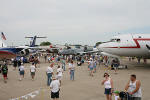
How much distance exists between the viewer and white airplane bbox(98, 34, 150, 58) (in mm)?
16141

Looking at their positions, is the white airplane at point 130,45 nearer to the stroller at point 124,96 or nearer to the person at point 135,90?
the person at point 135,90

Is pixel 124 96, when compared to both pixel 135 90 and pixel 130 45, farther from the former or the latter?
pixel 130 45

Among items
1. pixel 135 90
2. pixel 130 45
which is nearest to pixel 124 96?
pixel 135 90

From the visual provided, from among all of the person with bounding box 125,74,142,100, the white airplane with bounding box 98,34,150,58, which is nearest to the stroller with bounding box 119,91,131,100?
the person with bounding box 125,74,142,100

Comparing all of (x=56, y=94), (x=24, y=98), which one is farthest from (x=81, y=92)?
(x=24, y=98)

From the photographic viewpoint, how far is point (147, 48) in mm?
15969

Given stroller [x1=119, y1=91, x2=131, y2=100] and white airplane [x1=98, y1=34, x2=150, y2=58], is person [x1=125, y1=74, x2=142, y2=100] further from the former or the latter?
white airplane [x1=98, y1=34, x2=150, y2=58]

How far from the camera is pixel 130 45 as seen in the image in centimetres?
1625

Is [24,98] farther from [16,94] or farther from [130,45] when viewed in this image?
[130,45]

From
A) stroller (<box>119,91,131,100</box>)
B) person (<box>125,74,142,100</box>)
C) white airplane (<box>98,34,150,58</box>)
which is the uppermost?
white airplane (<box>98,34,150,58</box>)

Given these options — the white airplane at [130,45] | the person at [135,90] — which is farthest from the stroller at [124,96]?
the white airplane at [130,45]

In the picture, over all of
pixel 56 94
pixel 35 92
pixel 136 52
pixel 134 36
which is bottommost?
pixel 35 92

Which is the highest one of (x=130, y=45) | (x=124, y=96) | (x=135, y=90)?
(x=130, y=45)

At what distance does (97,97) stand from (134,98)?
266cm
